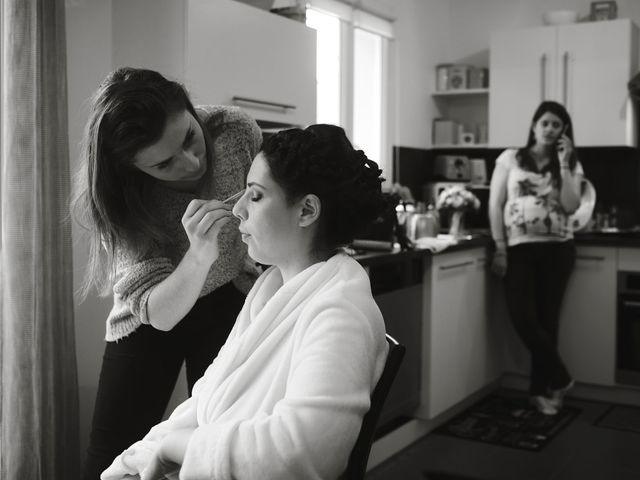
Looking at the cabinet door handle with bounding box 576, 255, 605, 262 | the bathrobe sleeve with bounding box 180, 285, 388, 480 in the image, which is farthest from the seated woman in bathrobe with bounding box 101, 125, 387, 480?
the cabinet door handle with bounding box 576, 255, 605, 262

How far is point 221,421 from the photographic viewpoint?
4.15 ft

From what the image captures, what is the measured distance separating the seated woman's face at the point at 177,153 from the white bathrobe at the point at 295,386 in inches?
17.6

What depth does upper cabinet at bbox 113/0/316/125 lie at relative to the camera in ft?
8.73

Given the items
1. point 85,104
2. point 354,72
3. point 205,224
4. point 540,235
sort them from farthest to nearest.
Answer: point 354,72, point 540,235, point 85,104, point 205,224

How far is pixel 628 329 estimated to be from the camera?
170 inches

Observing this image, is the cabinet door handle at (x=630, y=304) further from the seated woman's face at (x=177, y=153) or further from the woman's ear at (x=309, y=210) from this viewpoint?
the woman's ear at (x=309, y=210)

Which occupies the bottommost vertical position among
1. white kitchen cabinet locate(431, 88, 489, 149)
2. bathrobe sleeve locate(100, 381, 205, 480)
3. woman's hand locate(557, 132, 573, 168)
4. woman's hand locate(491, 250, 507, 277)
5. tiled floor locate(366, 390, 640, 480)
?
tiled floor locate(366, 390, 640, 480)

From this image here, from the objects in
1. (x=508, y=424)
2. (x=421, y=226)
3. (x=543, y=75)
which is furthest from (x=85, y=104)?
(x=543, y=75)

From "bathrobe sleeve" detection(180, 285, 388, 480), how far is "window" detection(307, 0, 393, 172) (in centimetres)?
300

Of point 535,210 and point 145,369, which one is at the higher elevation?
point 535,210

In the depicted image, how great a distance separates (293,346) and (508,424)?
3040 millimetres

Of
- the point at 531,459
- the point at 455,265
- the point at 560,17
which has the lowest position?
the point at 531,459

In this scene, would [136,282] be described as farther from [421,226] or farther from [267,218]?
[421,226]

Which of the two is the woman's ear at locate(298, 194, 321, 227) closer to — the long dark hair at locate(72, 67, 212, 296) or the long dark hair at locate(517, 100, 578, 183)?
the long dark hair at locate(72, 67, 212, 296)
